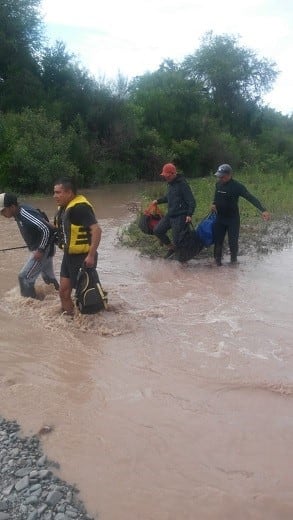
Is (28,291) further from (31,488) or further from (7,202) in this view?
(31,488)

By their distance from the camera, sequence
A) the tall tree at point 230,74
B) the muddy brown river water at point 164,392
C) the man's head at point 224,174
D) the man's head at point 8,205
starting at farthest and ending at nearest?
the tall tree at point 230,74 < the man's head at point 224,174 < the man's head at point 8,205 < the muddy brown river water at point 164,392

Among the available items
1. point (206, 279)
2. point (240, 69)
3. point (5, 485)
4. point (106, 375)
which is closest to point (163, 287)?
point (206, 279)

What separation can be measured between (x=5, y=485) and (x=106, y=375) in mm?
1827

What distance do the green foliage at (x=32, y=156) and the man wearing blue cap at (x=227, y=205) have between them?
13140mm

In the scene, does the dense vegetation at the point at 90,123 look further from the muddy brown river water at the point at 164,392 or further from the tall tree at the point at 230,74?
the muddy brown river water at the point at 164,392

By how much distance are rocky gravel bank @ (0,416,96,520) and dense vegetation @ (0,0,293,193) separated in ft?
59.2

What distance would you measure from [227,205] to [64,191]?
386 centimetres

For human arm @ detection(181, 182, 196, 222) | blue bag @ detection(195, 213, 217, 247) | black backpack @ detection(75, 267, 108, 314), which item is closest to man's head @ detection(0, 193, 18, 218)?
black backpack @ detection(75, 267, 108, 314)

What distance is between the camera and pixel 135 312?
6.95 meters

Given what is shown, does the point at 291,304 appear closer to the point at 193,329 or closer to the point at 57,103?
the point at 193,329

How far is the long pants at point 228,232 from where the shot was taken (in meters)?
9.10

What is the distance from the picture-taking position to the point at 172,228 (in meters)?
9.23

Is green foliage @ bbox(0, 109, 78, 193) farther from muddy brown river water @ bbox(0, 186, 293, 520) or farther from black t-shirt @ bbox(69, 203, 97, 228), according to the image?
black t-shirt @ bbox(69, 203, 97, 228)

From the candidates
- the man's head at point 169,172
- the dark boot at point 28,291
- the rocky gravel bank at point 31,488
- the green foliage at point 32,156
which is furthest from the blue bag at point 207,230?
the green foliage at point 32,156
